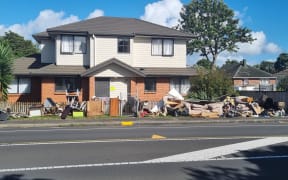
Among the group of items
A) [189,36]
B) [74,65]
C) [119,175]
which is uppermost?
[189,36]

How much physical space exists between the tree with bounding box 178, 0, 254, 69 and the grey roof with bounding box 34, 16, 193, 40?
30553 millimetres

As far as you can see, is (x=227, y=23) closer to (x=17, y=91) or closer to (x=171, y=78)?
(x=171, y=78)

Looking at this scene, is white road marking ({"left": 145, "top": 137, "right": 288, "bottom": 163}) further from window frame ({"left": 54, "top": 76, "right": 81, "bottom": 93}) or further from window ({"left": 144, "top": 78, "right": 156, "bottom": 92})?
window frame ({"left": 54, "top": 76, "right": 81, "bottom": 93})

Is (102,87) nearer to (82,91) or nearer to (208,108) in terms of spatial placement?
(82,91)

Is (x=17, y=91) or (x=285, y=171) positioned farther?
(x=17, y=91)

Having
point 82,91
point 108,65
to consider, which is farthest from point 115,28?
point 82,91

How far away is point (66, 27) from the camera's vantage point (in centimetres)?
3194

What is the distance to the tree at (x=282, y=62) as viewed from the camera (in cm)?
12494

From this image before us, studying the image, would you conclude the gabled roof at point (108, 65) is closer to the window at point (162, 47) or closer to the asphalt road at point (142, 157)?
the window at point (162, 47)

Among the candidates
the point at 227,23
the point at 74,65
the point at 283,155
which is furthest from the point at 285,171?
the point at 227,23

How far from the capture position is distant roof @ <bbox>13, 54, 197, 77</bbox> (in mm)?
29906

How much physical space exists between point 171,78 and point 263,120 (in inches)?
424

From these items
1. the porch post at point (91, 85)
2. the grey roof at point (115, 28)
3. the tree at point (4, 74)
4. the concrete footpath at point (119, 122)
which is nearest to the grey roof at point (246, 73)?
the grey roof at point (115, 28)

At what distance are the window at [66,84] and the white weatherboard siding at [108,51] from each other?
2215mm
